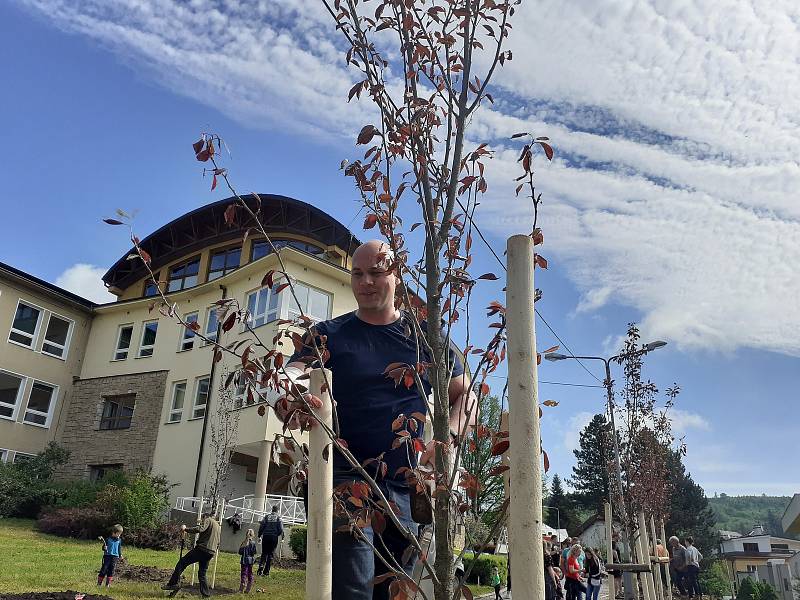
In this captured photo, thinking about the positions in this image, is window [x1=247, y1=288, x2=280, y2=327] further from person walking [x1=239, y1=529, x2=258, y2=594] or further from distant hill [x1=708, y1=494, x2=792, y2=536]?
distant hill [x1=708, y1=494, x2=792, y2=536]

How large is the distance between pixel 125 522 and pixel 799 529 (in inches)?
822

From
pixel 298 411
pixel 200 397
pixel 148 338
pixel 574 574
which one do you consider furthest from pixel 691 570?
pixel 148 338

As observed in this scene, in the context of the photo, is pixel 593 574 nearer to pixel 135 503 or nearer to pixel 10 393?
pixel 135 503

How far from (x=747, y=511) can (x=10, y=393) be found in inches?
6416

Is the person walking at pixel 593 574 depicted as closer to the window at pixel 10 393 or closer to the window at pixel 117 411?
the window at pixel 117 411

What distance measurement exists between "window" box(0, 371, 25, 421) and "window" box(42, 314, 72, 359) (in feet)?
5.52

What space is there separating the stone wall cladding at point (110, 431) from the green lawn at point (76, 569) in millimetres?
6283

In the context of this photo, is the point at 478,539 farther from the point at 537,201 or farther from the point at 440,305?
the point at 537,201

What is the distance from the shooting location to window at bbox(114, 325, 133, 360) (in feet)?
94.7

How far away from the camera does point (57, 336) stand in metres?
29.0

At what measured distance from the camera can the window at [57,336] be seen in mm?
28297

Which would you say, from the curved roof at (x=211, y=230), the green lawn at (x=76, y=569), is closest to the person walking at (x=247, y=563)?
the green lawn at (x=76, y=569)

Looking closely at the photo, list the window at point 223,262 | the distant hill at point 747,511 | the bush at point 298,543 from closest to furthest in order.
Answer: the bush at point 298,543 < the window at point 223,262 < the distant hill at point 747,511

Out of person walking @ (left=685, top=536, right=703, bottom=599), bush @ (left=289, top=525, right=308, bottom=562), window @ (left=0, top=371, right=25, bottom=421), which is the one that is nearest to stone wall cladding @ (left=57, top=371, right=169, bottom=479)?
window @ (left=0, top=371, right=25, bottom=421)
